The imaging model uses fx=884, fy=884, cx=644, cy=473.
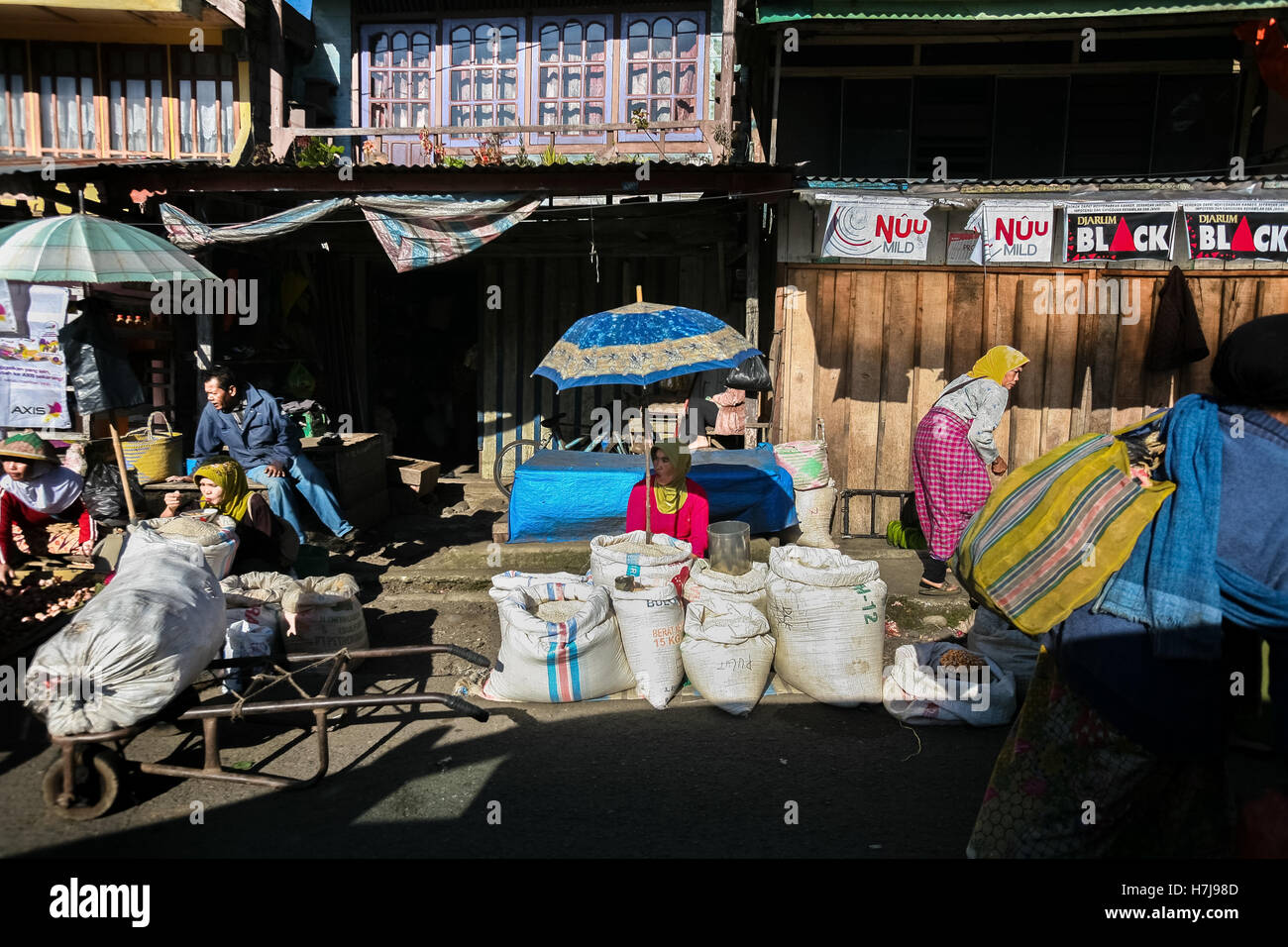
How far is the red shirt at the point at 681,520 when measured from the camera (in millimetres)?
5961

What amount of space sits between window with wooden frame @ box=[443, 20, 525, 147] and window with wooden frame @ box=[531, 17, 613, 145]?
0.88 ft

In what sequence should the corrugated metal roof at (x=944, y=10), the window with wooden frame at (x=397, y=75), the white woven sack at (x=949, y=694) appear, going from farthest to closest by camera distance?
the window with wooden frame at (x=397, y=75)
the corrugated metal roof at (x=944, y=10)
the white woven sack at (x=949, y=694)

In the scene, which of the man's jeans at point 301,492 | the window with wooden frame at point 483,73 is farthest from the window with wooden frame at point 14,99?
the man's jeans at point 301,492

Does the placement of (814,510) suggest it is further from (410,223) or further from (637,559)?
(410,223)

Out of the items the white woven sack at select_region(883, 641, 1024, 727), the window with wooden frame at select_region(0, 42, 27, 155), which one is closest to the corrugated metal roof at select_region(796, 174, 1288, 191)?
the white woven sack at select_region(883, 641, 1024, 727)

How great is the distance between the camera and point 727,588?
5227mm

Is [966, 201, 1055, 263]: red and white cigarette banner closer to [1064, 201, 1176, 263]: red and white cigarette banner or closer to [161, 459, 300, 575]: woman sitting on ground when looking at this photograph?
[1064, 201, 1176, 263]: red and white cigarette banner

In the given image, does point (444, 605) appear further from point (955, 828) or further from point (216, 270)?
point (216, 270)

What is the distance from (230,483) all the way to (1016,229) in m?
6.61

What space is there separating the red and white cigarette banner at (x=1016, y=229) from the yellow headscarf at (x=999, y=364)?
140 centimetres

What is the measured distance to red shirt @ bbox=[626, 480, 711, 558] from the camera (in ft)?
19.6

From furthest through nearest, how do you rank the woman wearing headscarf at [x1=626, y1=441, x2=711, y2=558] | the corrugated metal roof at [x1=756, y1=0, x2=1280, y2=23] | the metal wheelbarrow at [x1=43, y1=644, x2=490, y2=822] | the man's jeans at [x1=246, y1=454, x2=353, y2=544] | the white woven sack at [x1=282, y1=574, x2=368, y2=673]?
the corrugated metal roof at [x1=756, y1=0, x2=1280, y2=23]
the man's jeans at [x1=246, y1=454, x2=353, y2=544]
the woman wearing headscarf at [x1=626, y1=441, x2=711, y2=558]
the white woven sack at [x1=282, y1=574, x2=368, y2=673]
the metal wheelbarrow at [x1=43, y1=644, x2=490, y2=822]

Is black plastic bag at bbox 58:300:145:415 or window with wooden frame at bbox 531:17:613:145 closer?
black plastic bag at bbox 58:300:145:415

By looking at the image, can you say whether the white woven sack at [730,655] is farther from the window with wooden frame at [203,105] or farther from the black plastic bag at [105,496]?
the window with wooden frame at [203,105]
